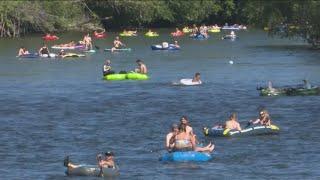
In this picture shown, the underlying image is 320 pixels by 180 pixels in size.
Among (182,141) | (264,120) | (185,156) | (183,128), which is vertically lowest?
(264,120)

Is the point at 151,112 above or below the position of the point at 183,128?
below

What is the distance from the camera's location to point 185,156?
94.3 ft

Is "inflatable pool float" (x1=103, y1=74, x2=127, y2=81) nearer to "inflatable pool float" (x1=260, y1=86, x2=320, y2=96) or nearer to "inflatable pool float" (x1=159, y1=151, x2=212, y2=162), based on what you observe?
"inflatable pool float" (x1=260, y1=86, x2=320, y2=96)

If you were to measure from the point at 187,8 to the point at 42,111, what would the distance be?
7047cm

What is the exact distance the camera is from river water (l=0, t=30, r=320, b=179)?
29.2 m

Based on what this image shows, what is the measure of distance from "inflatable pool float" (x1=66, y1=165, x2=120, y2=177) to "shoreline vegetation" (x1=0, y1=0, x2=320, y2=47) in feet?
147

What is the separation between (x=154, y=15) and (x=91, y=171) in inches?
3196

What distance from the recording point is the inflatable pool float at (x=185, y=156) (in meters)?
28.7

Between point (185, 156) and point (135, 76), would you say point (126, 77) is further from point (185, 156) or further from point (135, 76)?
point (185, 156)

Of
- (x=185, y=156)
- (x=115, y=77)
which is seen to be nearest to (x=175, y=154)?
(x=185, y=156)

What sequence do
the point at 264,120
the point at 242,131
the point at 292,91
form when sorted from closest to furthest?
the point at 242,131
the point at 264,120
the point at 292,91

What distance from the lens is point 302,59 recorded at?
65812 millimetres

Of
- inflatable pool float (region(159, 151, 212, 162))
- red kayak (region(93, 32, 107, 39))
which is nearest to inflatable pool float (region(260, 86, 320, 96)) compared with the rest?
inflatable pool float (region(159, 151, 212, 162))

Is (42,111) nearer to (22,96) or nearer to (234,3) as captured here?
(22,96)
